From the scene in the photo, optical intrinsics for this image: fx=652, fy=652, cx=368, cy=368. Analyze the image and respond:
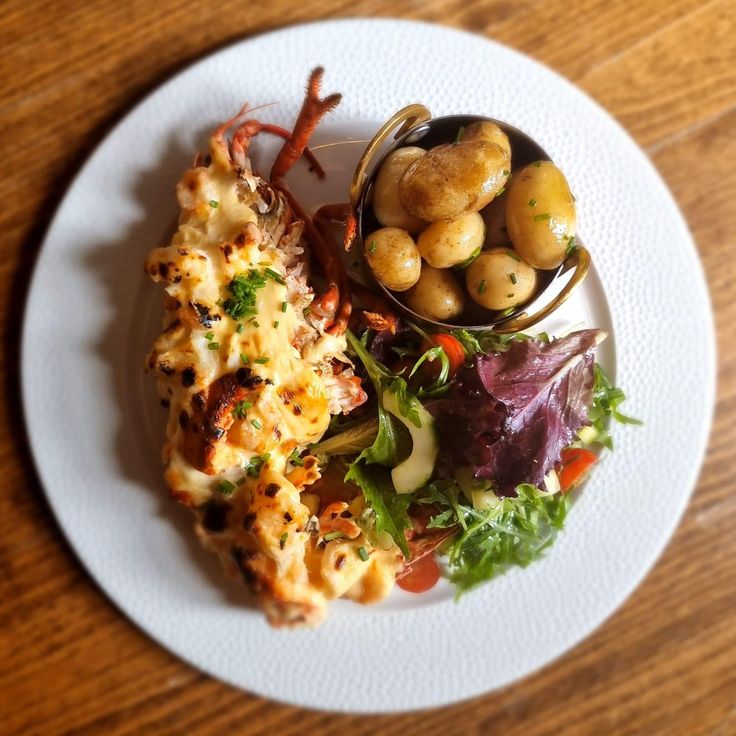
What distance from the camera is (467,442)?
1654mm

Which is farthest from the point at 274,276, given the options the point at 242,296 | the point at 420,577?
the point at 420,577

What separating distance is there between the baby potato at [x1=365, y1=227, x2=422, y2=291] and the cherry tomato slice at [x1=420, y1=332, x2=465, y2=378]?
0.69ft

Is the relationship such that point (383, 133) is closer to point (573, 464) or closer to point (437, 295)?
point (437, 295)

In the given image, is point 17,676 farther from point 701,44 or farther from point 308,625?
point 701,44

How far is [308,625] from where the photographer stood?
67.0 inches

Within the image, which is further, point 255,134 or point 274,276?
point 255,134

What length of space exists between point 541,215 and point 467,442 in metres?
0.58

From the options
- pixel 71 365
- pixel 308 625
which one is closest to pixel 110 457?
pixel 71 365

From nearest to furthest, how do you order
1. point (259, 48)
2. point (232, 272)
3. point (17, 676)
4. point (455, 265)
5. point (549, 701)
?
point (232, 272) < point (455, 265) < point (259, 48) < point (17, 676) < point (549, 701)

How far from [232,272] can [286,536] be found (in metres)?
0.64

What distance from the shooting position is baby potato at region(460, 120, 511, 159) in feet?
5.20

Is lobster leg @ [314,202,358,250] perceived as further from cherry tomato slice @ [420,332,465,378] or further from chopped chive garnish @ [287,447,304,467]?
chopped chive garnish @ [287,447,304,467]

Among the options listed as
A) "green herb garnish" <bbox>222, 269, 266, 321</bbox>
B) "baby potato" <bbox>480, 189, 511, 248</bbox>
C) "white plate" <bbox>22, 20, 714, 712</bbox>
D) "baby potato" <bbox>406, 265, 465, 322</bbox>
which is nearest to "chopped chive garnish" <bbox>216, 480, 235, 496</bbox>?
"white plate" <bbox>22, 20, 714, 712</bbox>

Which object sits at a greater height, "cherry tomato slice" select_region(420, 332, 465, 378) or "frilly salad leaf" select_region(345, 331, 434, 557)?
"cherry tomato slice" select_region(420, 332, 465, 378)
